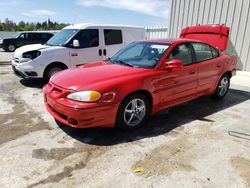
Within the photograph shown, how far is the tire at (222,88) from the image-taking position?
5.50 m

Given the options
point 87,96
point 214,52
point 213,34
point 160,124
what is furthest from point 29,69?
point 213,34

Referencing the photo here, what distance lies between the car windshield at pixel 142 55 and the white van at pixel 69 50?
7.84 feet

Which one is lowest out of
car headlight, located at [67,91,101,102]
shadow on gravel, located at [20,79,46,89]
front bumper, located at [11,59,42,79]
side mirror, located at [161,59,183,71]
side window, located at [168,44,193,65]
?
shadow on gravel, located at [20,79,46,89]

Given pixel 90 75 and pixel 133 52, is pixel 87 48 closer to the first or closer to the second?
pixel 133 52

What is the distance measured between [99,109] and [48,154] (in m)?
0.89

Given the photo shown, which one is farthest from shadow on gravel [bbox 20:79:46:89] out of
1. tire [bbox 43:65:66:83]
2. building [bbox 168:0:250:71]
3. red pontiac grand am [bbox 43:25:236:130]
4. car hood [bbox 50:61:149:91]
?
building [bbox 168:0:250:71]

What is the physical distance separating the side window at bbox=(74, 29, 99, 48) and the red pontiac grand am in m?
2.48

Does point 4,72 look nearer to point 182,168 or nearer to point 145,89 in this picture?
point 145,89

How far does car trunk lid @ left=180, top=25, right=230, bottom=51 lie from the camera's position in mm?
8547

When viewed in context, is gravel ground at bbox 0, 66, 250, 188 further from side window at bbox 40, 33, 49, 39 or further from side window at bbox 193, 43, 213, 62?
side window at bbox 40, 33, 49, 39

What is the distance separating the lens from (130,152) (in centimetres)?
321

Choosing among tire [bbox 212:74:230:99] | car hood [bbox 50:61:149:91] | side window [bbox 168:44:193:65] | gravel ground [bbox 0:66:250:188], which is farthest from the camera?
tire [bbox 212:74:230:99]

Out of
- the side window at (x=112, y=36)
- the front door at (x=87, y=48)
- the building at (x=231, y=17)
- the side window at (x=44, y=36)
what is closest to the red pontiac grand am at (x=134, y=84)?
the front door at (x=87, y=48)

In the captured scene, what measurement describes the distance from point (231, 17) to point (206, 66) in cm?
578
